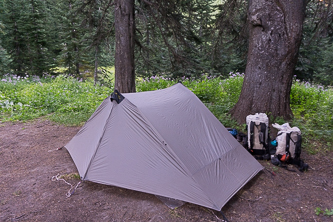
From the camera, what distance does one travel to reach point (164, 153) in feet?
10.0

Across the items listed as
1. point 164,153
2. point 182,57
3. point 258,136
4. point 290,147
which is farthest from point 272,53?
point 182,57

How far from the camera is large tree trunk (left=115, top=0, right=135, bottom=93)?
6598mm

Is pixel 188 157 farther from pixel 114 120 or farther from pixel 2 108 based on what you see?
pixel 2 108

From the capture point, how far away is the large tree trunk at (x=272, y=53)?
446 cm

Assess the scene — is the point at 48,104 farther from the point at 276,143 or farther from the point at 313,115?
the point at 313,115

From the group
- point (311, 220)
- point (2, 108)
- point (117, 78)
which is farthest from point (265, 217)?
point (2, 108)

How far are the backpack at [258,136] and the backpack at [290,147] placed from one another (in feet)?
0.70

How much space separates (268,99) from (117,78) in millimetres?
4280

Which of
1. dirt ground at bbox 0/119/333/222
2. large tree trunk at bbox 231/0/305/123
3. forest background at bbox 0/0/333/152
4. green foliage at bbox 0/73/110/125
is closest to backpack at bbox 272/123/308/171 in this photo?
dirt ground at bbox 0/119/333/222

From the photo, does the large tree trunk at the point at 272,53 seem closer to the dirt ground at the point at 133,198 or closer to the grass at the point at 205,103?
the grass at the point at 205,103

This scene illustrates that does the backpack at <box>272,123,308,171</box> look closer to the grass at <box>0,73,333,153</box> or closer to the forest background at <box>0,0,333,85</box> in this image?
the grass at <box>0,73,333,153</box>

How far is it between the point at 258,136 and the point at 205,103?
2925 mm

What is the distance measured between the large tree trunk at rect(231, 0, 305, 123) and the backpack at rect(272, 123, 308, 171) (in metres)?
0.97

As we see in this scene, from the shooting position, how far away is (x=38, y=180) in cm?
348
